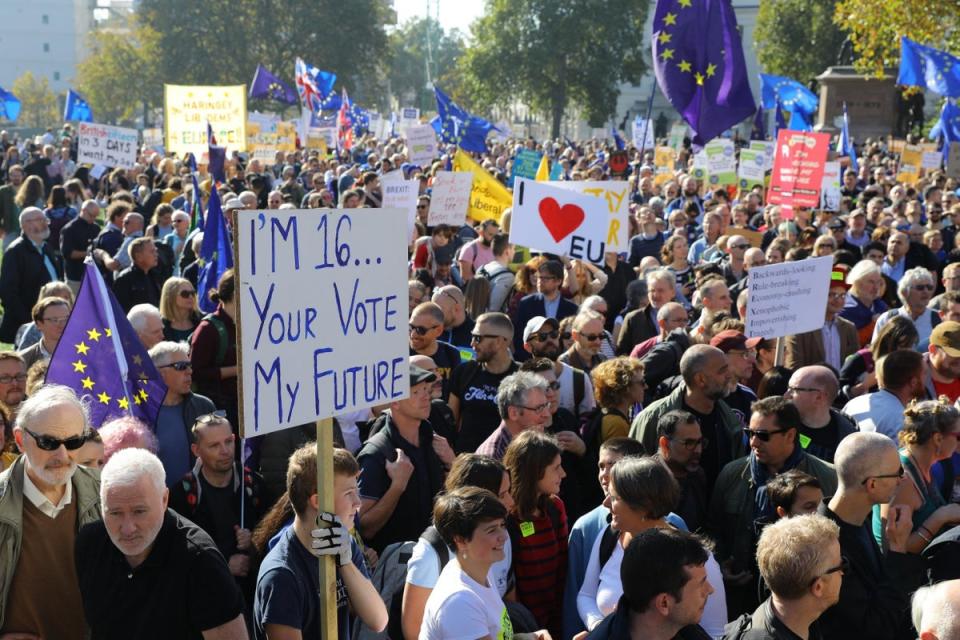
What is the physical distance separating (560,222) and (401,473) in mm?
4822

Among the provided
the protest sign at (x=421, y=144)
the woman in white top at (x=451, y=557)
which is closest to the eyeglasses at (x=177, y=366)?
the woman in white top at (x=451, y=557)

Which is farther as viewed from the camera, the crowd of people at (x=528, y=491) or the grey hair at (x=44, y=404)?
the grey hair at (x=44, y=404)

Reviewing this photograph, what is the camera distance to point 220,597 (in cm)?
377

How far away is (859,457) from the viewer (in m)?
4.58

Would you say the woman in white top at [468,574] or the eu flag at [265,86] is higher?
the eu flag at [265,86]

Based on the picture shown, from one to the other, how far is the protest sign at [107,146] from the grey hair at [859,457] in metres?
15.6

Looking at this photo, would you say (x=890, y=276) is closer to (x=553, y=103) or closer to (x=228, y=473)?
(x=228, y=473)

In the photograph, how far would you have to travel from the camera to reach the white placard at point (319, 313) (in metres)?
3.71

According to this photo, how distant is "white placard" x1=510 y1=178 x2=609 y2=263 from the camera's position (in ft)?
32.2

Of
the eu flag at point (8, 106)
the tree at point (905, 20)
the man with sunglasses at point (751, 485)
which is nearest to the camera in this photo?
the man with sunglasses at point (751, 485)

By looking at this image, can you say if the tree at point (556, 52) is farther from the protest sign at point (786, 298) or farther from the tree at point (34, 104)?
the protest sign at point (786, 298)

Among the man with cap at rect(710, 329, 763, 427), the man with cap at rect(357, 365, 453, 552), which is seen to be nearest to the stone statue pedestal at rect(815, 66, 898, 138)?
the man with cap at rect(710, 329, 763, 427)

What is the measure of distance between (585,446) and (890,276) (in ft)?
22.2

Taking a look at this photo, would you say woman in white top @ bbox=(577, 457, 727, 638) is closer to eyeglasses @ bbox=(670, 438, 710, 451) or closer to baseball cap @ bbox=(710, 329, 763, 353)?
eyeglasses @ bbox=(670, 438, 710, 451)
